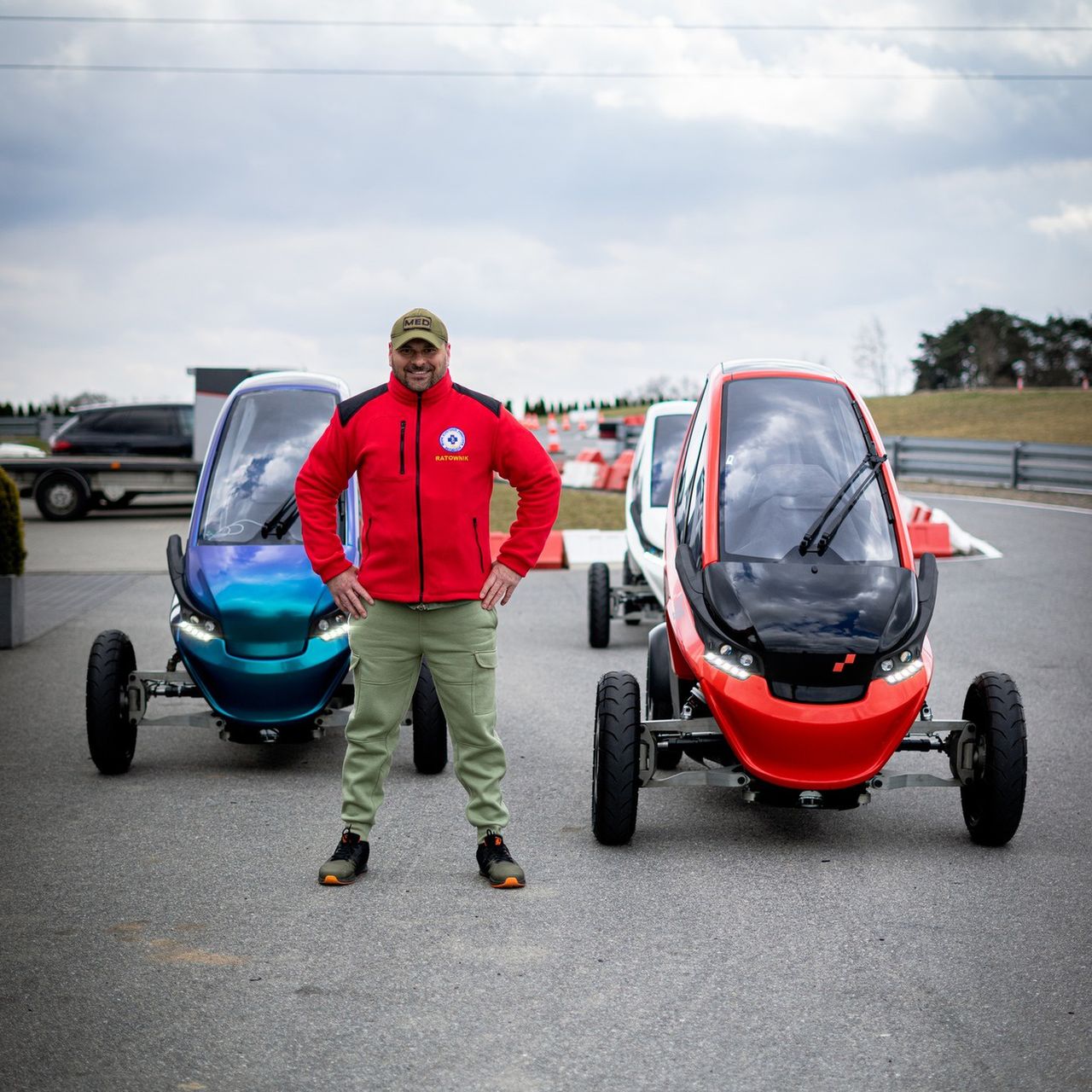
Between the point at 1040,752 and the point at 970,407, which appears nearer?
the point at 1040,752

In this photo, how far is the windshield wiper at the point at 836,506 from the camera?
579 cm

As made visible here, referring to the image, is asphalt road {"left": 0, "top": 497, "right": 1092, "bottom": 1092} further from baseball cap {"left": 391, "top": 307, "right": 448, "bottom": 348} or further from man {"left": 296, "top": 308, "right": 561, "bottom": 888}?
baseball cap {"left": 391, "top": 307, "right": 448, "bottom": 348}

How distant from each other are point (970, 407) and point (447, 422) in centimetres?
4876

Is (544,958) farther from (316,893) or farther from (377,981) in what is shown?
(316,893)

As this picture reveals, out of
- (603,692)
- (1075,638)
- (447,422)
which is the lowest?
(1075,638)

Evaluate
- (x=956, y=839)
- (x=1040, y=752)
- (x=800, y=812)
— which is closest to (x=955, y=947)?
(x=956, y=839)

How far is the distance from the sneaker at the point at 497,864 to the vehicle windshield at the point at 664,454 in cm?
593

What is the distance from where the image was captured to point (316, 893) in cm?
505

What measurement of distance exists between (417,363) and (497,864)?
1942mm

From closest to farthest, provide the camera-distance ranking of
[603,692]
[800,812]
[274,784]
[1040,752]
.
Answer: [603,692] < [800,812] < [274,784] < [1040,752]

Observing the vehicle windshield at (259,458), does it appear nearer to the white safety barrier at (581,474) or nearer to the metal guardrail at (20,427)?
the white safety barrier at (581,474)

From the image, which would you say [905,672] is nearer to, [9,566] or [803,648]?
[803,648]

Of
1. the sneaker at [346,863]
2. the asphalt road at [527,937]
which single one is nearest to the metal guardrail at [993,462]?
the asphalt road at [527,937]

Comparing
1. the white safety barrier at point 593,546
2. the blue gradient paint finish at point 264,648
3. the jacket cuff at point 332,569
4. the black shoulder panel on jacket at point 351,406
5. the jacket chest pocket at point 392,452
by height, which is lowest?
the white safety barrier at point 593,546
